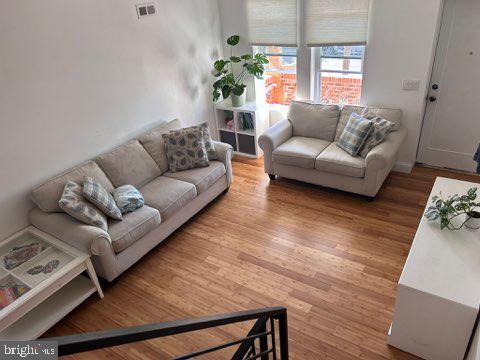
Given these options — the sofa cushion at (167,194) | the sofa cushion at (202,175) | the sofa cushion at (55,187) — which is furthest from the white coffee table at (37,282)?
the sofa cushion at (202,175)

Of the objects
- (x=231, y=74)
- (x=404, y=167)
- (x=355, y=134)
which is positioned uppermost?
(x=231, y=74)

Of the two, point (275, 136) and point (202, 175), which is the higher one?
point (275, 136)

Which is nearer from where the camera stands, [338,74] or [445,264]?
[445,264]

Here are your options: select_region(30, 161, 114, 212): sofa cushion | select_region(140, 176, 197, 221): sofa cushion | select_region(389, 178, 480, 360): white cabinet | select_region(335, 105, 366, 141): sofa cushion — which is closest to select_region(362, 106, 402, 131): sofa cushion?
select_region(335, 105, 366, 141): sofa cushion

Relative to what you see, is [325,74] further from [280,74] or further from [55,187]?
[55,187]

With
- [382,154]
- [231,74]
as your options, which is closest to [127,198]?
[231,74]

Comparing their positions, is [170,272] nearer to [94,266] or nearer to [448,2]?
[94,266]

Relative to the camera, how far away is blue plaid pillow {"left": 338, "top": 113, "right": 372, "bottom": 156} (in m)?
3.95

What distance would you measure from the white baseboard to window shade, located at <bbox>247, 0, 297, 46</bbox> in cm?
205

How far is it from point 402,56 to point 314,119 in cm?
120

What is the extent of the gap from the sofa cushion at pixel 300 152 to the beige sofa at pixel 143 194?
63cm

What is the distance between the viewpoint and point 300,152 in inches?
165

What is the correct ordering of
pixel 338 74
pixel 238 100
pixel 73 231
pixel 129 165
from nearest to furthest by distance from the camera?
pixel 73 231 → pixel 129 165 → pixel 338 74 → pixel 238 100

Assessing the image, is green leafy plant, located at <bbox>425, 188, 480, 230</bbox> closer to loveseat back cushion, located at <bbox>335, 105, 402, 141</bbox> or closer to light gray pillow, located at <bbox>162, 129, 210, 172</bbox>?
loveseat back cushion, located at <bbox>335, 105, 402, 141</bbox>
